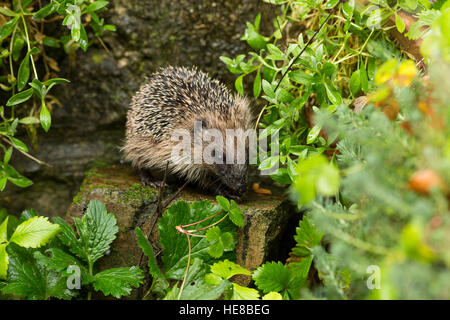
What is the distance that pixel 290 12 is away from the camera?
452 cm

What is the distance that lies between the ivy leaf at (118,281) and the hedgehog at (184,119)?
3.70ft

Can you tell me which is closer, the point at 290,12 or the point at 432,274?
the point at 432,274

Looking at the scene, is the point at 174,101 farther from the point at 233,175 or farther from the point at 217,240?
the point at 217,240

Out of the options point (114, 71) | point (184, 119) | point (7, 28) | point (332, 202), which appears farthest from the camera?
point (114, 71)

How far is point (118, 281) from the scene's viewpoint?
3117mm

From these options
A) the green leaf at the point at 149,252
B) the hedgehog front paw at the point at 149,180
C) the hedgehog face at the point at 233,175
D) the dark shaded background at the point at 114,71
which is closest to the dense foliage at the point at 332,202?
the green leaf at the point at 149,252

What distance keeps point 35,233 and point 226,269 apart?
136 cm

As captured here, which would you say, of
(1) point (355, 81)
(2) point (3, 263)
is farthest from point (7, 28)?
(1) point (355, 81)

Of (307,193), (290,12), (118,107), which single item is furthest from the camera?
(118,107)

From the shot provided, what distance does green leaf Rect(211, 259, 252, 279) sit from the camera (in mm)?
3109

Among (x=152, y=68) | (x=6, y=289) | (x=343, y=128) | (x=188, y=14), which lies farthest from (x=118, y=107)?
(x=343, y=128)

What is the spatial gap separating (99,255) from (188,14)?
259 cm

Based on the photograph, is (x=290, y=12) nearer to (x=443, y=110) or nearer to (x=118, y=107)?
(x=118, y=107)

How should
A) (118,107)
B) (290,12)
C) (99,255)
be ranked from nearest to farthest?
1. (99,255)
2. (290,12)
3. (118,107)
